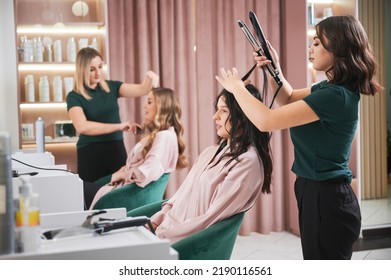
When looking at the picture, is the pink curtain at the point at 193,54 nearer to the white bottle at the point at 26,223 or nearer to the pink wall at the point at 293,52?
the pink wall at the point at 293,52

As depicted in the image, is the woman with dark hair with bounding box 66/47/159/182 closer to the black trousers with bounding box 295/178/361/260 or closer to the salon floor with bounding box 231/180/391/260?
the salon floor with bounding box 231/180/391/260

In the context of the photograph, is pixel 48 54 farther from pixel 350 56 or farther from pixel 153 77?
pixel 350 56

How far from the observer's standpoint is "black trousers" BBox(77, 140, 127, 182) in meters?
3.29

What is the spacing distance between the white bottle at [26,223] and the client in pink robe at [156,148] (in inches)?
66.3

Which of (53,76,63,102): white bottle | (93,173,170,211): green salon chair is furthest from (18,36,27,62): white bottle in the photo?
(93,173,170,211): green salon chair

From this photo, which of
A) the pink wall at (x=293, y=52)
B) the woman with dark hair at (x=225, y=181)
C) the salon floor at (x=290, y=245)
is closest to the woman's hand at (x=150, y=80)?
the pink wall at (x=293, y=52)

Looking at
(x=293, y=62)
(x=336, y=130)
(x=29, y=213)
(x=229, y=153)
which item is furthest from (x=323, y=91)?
(x=293, y=62)

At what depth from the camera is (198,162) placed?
231cm

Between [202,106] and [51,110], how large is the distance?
38.7 inches

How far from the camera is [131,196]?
2924mm

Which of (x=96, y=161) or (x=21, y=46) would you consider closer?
(x=96, y=161)

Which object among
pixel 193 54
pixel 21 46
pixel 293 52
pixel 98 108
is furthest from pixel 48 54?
pixel 293 52

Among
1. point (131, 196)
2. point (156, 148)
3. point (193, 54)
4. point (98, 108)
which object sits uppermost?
point (193, 54)

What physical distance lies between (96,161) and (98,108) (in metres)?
0.31
